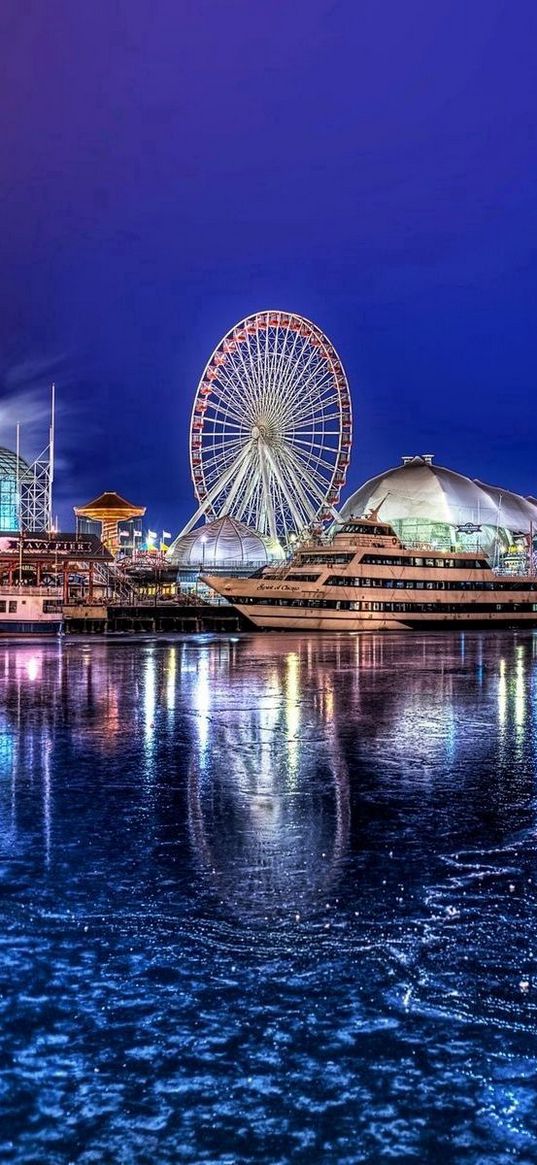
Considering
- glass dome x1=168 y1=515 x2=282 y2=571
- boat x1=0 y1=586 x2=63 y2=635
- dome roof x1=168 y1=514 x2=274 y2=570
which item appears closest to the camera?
boat x1=0 y1=586 x2=63 y2=635

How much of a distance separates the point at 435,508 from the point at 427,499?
61.0 inches

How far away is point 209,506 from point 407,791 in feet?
273

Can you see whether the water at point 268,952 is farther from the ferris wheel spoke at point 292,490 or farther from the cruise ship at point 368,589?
the ferris wheel spoke at point 292,490

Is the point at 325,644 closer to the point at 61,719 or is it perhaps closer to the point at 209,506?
the point at 61,719

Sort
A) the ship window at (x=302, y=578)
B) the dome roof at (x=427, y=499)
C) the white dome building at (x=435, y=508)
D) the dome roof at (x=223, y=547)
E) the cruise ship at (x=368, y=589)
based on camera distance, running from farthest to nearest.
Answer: the dome roof at (x=427, y=499) → the white dome building at (x=435, y=508) → the dome roof at (x=223, y=547) → the ship window at (x=302, y=578) → the cruise ship at (x=368, y=589)

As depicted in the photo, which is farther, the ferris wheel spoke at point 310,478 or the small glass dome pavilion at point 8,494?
the small glass dome pavilion at point 8,494

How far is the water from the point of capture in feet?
17.8

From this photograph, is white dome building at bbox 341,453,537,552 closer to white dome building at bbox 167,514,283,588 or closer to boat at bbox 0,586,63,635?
white dome building at bbox 167,514,283,588

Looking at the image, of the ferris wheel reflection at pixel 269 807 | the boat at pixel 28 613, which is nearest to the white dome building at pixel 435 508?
the boat at pixel 28 613

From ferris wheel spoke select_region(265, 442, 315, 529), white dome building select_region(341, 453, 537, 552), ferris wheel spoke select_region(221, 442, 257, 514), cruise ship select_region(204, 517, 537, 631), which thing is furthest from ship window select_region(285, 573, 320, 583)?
white dome building select_region(341, 453, 537, 552)

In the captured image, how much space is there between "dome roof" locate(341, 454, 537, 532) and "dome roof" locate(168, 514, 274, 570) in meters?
14.1

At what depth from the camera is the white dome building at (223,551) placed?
108500 mm

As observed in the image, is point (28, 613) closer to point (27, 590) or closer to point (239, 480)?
point (27, 590)

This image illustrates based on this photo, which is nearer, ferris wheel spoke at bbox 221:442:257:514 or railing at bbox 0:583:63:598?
railing at bbox 0:583:63:598
